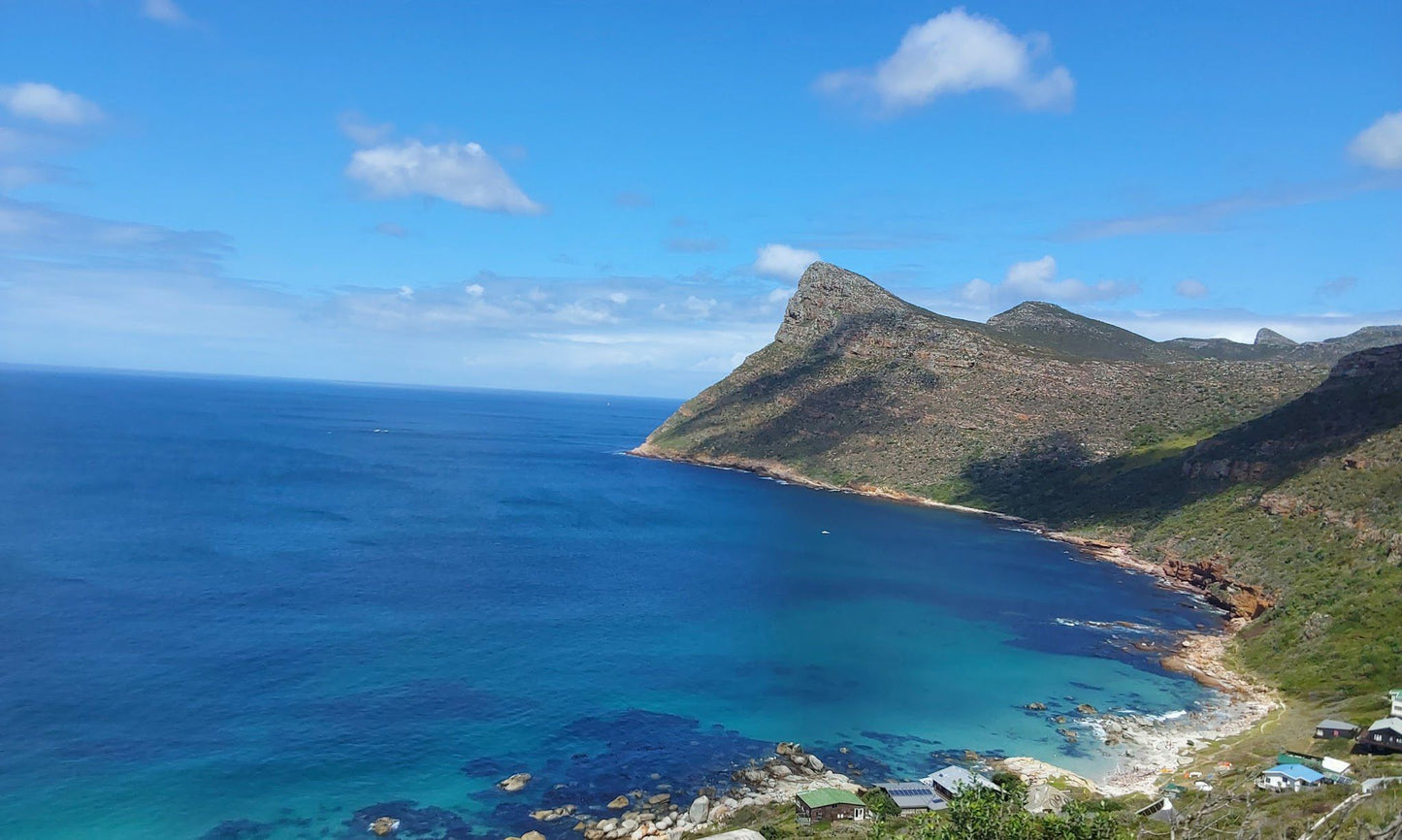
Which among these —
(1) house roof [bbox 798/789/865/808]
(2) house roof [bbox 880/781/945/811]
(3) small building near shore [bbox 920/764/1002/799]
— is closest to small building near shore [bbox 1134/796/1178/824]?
(3) small building near shore [bbox 920/764/1002/799]

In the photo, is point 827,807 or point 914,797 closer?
point 827,807

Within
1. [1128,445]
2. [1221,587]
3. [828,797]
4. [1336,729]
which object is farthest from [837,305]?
[828,797]

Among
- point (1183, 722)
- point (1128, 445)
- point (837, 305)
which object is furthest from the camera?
point (837, 305)

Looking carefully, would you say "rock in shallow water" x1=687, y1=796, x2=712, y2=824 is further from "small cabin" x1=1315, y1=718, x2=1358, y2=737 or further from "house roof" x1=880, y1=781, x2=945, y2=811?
"small cabin" x1=1315, y1=718, x2=1358, y2=737

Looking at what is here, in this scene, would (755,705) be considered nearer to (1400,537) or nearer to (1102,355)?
(1400,537)

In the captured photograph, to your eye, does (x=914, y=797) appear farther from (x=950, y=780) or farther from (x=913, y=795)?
(x=950, y=780)
